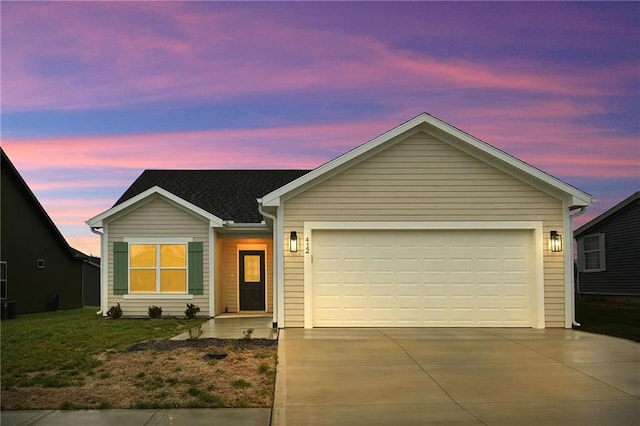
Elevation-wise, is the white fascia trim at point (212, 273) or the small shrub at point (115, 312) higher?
the white fascia trim at point (212, 273)

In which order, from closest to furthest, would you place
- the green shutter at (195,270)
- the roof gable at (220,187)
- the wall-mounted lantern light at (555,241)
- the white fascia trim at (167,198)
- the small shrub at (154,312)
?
the wall-mounted lantern light at (555,241) < the small shrub at (154,312) < the white fascia trim at (167,198) < the green shutter at (195,270) < the roof gable at (220,187)

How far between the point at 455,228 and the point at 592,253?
15.8m

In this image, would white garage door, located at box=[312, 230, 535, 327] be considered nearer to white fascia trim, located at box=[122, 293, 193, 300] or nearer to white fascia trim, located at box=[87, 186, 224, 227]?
white fascia trim, located at box=[87, 186, 224, 227]

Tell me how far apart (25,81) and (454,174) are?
1193 cm

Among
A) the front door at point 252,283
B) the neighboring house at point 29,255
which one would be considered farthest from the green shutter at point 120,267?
the neighboring house at point 29,255

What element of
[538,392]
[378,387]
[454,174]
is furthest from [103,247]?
[538,392]

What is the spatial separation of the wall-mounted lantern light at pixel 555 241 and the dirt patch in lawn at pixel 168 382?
6.98 metres

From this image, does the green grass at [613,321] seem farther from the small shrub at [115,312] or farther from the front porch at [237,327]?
the small shrub at [115,312]

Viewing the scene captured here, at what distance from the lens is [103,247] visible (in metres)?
17.3

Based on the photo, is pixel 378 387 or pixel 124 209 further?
pixel 124 209

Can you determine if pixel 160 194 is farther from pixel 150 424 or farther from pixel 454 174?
pixel 150 424

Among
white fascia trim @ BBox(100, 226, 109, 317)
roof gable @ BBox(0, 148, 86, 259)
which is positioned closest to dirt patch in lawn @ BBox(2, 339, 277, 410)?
white fascia trim @ BBox(100, 226, 109, 317)

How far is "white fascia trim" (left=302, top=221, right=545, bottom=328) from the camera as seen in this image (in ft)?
44.3

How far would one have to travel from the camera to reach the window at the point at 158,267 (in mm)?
17219
